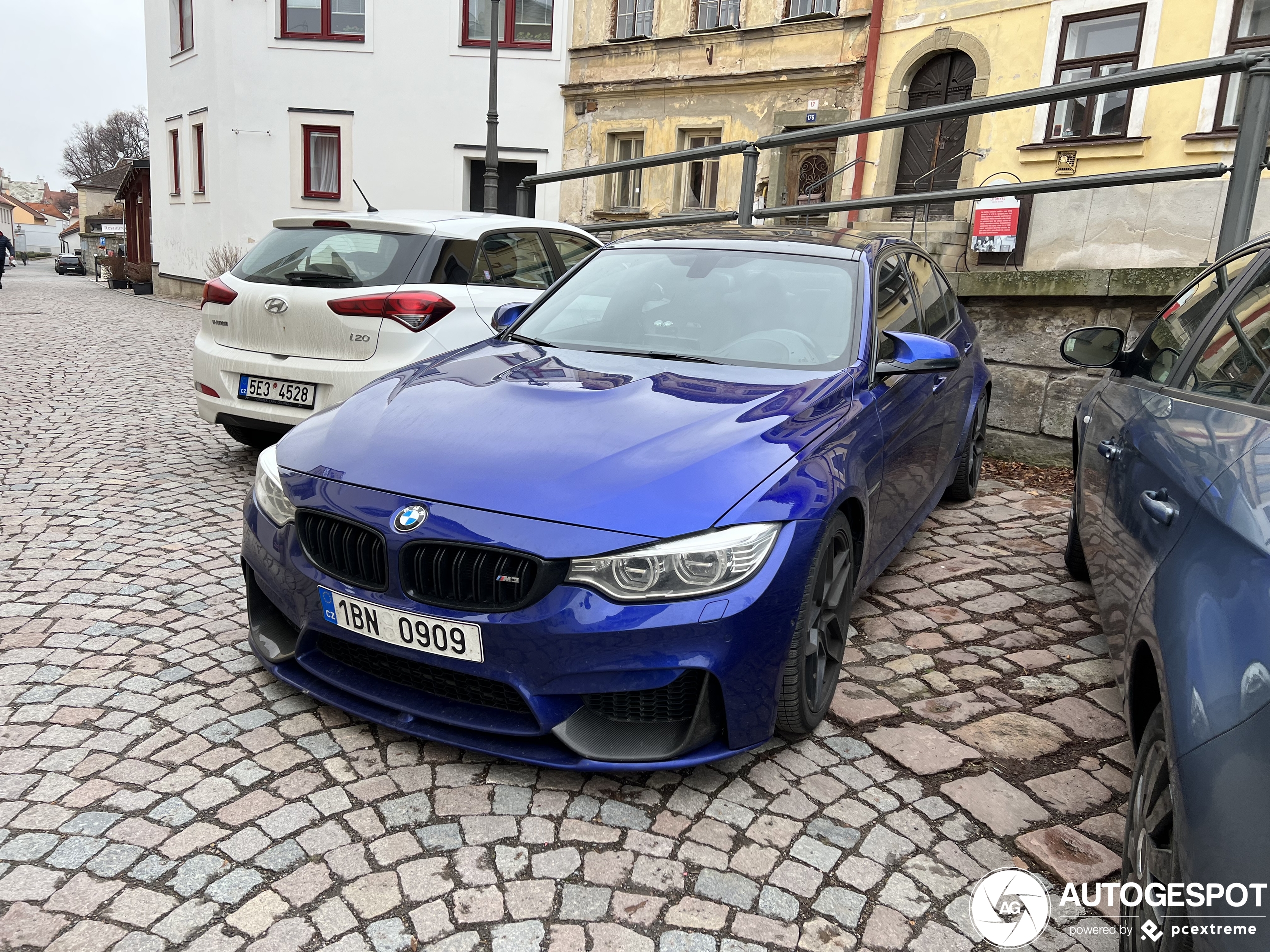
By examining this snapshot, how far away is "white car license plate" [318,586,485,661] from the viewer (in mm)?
2463

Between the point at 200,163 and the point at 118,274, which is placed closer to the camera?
the point at 200,163

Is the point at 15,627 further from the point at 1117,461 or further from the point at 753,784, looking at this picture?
the point at 1117,461

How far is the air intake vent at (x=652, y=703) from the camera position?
8.16 ft

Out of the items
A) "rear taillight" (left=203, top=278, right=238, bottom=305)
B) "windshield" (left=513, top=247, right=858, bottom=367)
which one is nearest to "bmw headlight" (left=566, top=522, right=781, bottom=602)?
"windshield" (left=513, top=247, right=858, bottom=367)

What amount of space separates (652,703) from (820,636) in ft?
2.16

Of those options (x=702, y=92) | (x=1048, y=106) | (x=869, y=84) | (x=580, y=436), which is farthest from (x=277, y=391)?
(x=702, y=92)

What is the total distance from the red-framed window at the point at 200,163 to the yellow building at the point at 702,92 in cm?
895

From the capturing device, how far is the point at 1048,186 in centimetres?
664

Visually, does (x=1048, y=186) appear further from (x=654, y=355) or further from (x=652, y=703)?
(x=652, y=703)

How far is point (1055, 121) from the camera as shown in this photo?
13.5 metres

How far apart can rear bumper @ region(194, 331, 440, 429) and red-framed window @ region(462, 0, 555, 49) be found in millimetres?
16527

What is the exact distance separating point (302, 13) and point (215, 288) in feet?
59.3

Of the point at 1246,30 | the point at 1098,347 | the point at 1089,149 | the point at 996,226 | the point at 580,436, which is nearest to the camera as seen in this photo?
the point at 580,436

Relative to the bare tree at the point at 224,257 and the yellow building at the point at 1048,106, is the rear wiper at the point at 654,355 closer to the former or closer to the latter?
the yellow building at the point at 1048,106
